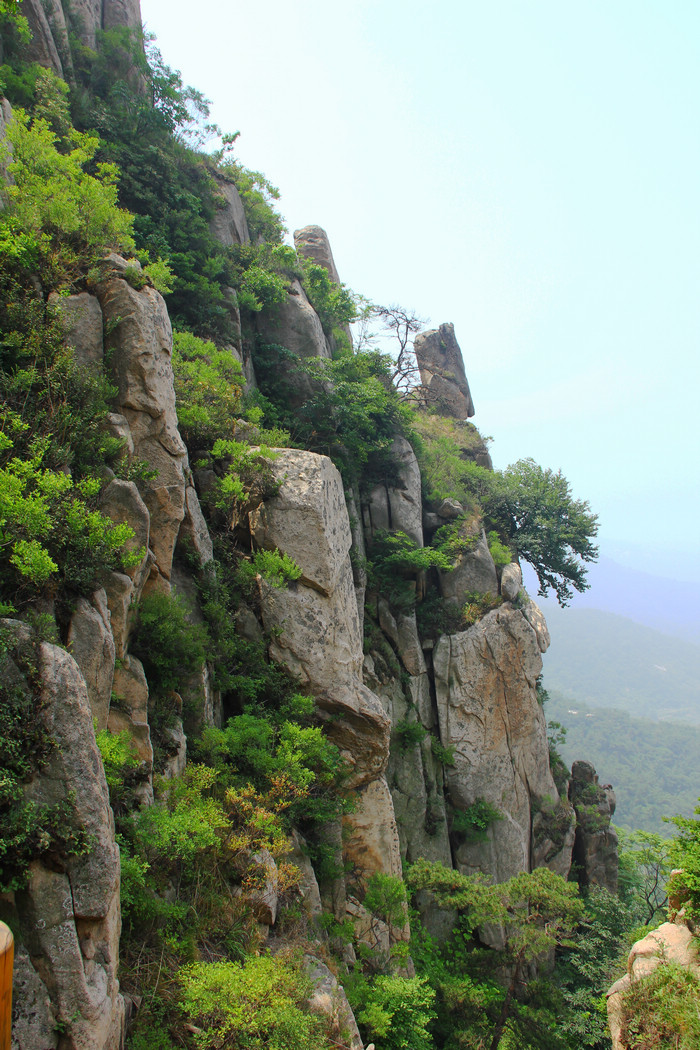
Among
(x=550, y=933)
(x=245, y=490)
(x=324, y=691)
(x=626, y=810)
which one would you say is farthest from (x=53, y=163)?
(x=626, y=810)

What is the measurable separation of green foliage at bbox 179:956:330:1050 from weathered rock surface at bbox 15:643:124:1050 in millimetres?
1168

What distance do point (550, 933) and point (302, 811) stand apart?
9679mm

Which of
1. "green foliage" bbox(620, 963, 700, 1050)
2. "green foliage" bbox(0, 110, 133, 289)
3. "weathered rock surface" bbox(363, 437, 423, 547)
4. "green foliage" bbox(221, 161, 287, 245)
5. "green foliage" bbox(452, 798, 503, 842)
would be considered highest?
"green foliage" bbox(221, 161, 287, 245)

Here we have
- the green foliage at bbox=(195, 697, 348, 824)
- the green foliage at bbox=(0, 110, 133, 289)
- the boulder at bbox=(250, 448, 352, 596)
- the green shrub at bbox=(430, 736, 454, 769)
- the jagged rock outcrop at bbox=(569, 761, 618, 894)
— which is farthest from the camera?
the jagged rock outcrop at bbox=(569, 761, 618, 894)

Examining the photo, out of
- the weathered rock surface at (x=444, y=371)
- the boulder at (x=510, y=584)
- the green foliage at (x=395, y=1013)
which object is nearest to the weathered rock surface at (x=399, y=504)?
the boulder at (x=510, y=584)

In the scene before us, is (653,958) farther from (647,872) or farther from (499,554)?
(647,872)

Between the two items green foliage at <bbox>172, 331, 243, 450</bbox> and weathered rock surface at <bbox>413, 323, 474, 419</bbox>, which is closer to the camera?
green foliage at <bbox>172, 331, 243, 450</bbox>

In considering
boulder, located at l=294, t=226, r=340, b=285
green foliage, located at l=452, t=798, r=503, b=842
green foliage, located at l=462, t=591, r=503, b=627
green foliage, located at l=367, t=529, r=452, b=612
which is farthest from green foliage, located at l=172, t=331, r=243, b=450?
boulder, located at l=294, t=226, r=340, b=285

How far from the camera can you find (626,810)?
11831 centimetres

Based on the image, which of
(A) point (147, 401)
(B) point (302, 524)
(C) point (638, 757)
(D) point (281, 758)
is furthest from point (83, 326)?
(C) point (638, 757)

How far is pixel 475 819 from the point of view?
2194 centimetres

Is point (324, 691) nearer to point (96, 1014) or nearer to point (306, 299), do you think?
point (96, 1014)

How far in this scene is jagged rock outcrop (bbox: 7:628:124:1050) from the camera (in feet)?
19.8

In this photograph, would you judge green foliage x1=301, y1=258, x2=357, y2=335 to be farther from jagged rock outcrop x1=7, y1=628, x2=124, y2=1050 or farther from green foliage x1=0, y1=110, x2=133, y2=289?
jagged rock outcrop x1=7, y1=628, x2=124, y2=1050
